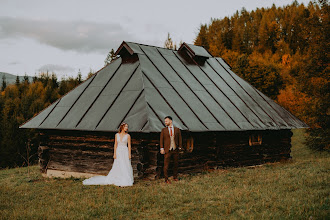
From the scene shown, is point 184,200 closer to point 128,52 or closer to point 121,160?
point 121,160

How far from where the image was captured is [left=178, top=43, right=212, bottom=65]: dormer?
15.7m

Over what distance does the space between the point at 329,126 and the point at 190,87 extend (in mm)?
11002

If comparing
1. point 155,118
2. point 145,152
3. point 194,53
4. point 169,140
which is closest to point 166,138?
point 169,140

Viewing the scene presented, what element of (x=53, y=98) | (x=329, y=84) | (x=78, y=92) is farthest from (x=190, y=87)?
(x=53, y=98)

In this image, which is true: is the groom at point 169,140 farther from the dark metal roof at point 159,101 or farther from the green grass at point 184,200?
the green grass at point 184,200

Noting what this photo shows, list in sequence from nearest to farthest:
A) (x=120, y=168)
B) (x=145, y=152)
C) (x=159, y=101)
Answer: (x=120, y=168), (x=145, y=152), (x=159, y=101)

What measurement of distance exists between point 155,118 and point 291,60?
61.9 m

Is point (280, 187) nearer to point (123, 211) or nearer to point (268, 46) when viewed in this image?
point (123, 211)

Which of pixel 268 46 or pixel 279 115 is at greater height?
pixel 268 46

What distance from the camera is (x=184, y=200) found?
7.46 meters

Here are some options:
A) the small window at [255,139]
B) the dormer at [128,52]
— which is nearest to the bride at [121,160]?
the dormer at [128,52]

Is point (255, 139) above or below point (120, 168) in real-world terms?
above

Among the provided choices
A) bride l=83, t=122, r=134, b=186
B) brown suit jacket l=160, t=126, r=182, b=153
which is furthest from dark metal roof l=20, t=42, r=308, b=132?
bride l=83, t=122, r=134, b=186

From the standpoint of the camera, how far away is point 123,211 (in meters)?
6.81
